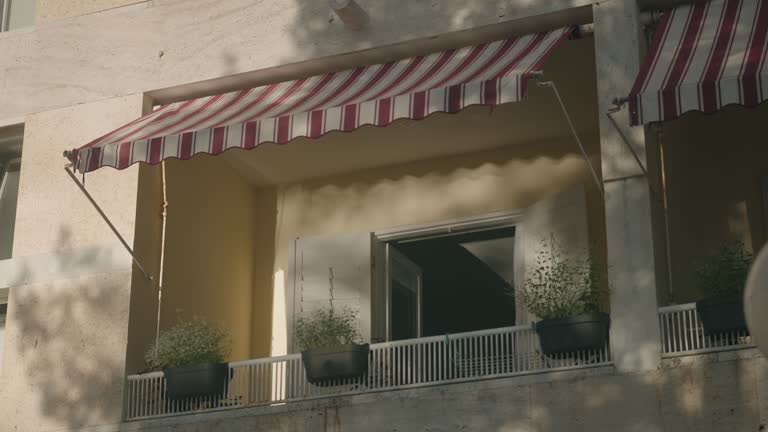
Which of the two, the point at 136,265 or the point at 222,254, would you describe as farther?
the point at 222,254

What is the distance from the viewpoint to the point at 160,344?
1091 centimetres

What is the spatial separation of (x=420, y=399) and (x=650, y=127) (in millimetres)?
2903

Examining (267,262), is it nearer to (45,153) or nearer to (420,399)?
(45,153)

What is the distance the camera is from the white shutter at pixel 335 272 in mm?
12375

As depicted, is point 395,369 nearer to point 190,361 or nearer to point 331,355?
point 331,355

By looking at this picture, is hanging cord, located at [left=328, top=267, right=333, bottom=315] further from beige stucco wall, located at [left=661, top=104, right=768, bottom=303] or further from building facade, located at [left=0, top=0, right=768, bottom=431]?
beige stucco wall, located at [left=661, top=104, right=768, bottom=303]

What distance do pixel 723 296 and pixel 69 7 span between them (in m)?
6.98

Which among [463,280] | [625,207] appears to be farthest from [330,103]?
[463,280]

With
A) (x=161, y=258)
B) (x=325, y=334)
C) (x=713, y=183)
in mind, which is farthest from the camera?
(x=713, y=183)

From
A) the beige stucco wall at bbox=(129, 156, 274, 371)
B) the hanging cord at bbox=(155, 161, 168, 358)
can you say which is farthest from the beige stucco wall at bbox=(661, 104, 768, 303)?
the hanging cord at bbox=(155, 161, 168, 358)

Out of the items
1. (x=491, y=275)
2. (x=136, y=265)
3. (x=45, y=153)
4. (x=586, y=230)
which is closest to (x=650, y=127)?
(x=586, y=230)

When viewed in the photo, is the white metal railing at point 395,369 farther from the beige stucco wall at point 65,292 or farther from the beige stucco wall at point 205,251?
the beige stucco wall at point 205,251

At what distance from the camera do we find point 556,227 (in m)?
11.8

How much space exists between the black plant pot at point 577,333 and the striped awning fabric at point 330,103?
1.81m
